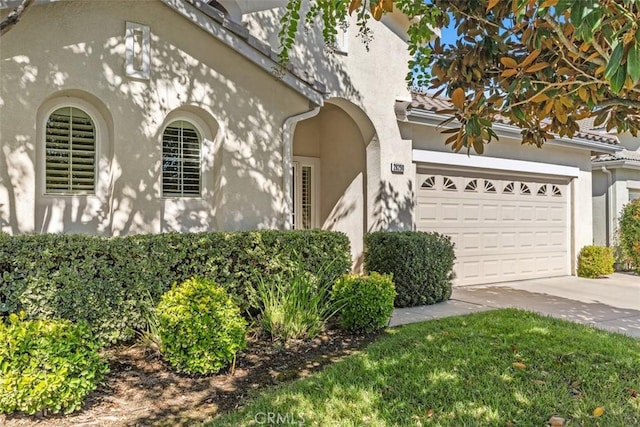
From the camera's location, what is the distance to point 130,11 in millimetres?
7438

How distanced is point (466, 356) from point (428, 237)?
4.44 meters

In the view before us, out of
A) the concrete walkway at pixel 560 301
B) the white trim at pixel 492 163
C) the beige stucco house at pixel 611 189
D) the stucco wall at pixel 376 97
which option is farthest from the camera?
the beige stucco house at pixel 611 189

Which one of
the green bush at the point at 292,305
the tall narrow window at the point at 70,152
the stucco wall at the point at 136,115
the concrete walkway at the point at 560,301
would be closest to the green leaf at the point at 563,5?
the green bush at the point at 292,305

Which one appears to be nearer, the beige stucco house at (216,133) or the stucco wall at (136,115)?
the stucco wall at (136,115)

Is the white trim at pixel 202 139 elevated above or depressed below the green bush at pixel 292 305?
above

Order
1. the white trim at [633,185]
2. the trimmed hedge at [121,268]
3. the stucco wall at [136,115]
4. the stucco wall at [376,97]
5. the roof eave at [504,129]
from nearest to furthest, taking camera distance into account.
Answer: the trimmed hedge at [121,268] → the stucco wall at [136,115] → the stucco wall at [376,97] → the roof eave at [504,129] → the white trim at [633,185]

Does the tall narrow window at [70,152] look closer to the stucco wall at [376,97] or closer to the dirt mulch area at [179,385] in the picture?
the dirt mulch area at [179,385]

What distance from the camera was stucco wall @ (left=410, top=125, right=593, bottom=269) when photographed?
13203 millimetres

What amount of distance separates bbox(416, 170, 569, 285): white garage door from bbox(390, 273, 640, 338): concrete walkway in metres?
0.58

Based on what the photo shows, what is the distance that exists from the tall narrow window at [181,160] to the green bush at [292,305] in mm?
2273

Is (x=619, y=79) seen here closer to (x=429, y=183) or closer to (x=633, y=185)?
(x=429, y=183)

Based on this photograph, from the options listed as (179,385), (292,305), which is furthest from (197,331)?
(292,305)

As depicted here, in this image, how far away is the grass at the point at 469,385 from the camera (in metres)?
4.40

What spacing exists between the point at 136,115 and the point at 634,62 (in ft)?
22.2
